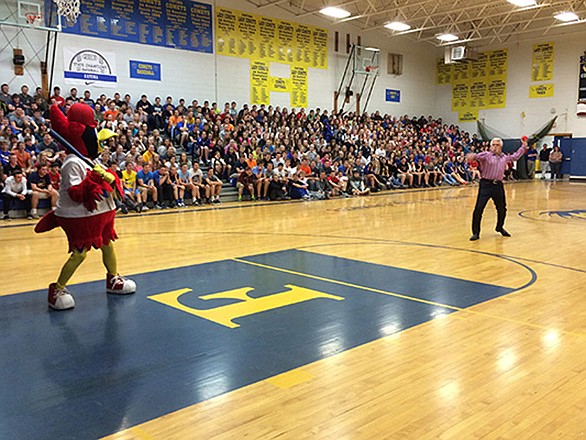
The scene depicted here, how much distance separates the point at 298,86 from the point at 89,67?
8.49 meters

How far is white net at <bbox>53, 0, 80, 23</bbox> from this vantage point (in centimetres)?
1374

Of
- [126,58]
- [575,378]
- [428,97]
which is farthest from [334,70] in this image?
[575,378]

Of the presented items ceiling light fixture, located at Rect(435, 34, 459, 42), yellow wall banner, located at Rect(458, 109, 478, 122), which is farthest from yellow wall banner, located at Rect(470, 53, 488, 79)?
ceiling light fixture, located at Rect(435, 34, 459, 42)

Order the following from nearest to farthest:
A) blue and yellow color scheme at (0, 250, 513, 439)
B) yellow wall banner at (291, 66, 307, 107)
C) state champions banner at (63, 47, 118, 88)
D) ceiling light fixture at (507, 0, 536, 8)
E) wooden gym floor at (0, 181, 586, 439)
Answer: wooden gym floor at (0, 181, 586, 439) < blue and yellow color scheme at (0, 250, 513, 439) < state champions banner at (63, 47, 118, 88) < ceiling light fixture at (507, 0, 536, 8) < yellow wall banner at (291, 66, 307, 107)

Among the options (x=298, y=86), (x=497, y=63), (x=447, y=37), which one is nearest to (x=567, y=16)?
(x=447, y=37)

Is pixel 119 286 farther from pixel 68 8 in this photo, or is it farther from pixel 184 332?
pixel 68 8

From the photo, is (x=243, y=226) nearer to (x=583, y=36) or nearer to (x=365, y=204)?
(x=365, y=204)

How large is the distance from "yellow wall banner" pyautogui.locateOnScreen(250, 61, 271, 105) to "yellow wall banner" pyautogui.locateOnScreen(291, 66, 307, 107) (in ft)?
4.21

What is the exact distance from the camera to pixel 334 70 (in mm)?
23000

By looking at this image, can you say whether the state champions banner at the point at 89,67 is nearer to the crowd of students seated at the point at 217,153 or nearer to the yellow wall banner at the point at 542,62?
the crowd of students seated at the point at 217,153

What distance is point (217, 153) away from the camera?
14.9 m

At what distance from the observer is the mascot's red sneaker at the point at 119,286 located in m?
4.80

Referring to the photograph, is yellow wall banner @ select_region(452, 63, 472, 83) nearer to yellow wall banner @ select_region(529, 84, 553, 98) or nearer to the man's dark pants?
yellow wall banner @ select_region(529, 84, 553, 98)

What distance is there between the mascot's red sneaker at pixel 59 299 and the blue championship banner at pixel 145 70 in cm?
1385
